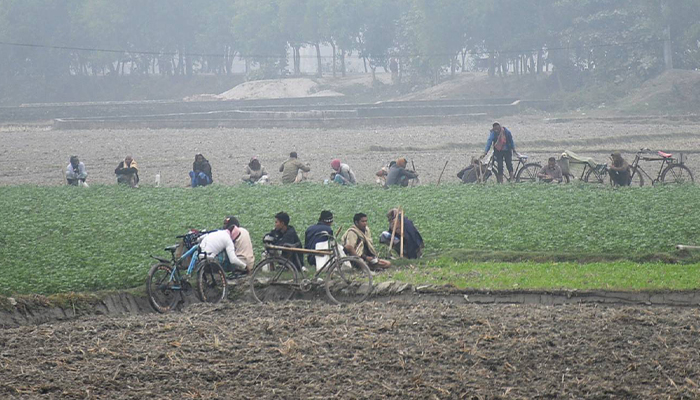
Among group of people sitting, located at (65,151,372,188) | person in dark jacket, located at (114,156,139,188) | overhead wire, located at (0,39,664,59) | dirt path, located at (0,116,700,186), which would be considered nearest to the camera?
group of people sitting, located at (65,151,372,188)

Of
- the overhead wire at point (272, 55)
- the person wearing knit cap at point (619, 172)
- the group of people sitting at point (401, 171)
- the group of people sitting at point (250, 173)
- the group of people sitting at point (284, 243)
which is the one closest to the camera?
the group of people sitting at point (284, 243)

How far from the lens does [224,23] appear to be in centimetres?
9450

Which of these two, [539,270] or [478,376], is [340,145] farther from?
[478,376]

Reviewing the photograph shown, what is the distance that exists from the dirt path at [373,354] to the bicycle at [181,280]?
1.18m

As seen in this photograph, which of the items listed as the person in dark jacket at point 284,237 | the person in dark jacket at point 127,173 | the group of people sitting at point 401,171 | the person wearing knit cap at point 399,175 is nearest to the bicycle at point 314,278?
the person in dark jacket at point 284,237

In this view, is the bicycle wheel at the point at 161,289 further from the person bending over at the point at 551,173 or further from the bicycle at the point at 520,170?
the person bending over at the point at 551,173

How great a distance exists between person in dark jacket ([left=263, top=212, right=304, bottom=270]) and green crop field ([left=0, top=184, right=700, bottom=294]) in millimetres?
1756

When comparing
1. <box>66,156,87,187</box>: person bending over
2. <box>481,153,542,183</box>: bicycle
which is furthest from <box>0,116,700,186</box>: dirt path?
<box>481,153,542,183</box>: bicycle

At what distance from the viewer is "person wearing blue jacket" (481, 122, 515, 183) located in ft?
76.7

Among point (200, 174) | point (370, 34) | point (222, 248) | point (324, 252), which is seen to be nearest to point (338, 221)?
point (324, 252)

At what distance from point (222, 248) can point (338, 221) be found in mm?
4589

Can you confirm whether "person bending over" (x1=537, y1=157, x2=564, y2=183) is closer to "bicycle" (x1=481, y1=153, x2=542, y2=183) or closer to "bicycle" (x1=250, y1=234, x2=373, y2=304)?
"bicycle" (x1=481, y1=153, x2=542, y2=183)

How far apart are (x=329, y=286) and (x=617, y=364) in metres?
5.33

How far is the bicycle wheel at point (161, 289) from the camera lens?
13.6 meters
